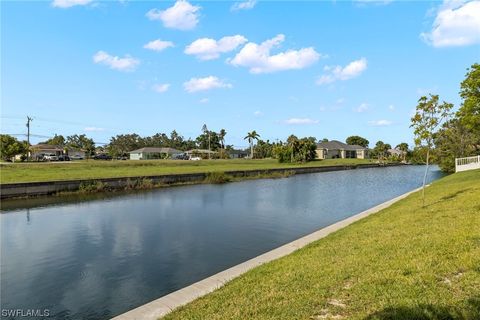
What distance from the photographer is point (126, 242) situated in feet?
52.1

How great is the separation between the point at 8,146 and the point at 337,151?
99.3 m

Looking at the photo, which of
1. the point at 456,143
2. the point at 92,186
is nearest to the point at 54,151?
the point at 92,186

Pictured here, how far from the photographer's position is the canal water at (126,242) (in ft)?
33.2

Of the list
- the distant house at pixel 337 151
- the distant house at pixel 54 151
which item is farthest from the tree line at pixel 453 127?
the distant house at pixel 54 151

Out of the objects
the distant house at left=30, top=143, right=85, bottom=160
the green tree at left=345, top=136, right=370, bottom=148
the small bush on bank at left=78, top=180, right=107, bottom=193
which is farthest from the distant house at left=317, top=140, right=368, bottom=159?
the small bush on bank at left=78, top=180, right=107, bottom=193

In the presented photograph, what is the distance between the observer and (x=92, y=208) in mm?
25578

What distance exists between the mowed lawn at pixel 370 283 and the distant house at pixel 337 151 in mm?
113782

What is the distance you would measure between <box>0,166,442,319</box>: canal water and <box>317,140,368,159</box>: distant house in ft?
307

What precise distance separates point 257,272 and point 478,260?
15.3 feet

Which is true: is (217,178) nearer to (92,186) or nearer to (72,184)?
(92,186)

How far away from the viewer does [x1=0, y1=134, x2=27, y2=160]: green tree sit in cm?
6388

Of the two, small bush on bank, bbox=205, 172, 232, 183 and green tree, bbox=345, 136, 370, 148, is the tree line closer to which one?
small bush on bank, bbox=205, 172, 232, 183

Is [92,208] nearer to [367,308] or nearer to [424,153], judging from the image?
[424,153]

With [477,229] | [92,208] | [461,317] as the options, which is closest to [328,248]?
[477,229]
